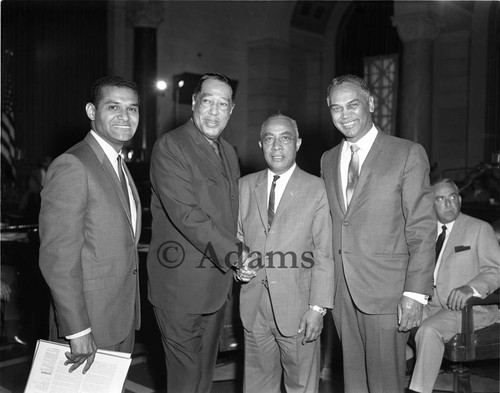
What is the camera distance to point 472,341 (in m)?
3.41

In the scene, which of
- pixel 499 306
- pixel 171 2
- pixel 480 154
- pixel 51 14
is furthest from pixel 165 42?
pixel 499 306

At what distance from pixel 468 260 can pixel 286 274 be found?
1529mm

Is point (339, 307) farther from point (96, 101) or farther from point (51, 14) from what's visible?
point (51, 14)

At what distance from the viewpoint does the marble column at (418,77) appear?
9.89 metres

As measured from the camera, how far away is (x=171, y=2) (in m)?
12.1

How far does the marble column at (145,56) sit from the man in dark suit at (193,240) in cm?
856

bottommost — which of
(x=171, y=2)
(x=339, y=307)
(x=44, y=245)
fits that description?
(x=339, y=307)

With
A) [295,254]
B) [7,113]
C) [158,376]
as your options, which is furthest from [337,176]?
[7,113]

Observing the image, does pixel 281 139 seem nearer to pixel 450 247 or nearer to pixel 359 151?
pixel 359 151

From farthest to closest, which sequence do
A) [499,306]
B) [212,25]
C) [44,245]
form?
[212,25]
[499,306]
[44,245]

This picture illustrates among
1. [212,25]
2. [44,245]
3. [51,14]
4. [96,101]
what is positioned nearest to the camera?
[44,245]

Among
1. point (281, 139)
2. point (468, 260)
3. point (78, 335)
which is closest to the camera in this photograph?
point (78, 335)

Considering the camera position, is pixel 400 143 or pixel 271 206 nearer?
pixel 400 143

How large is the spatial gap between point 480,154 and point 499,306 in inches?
371
